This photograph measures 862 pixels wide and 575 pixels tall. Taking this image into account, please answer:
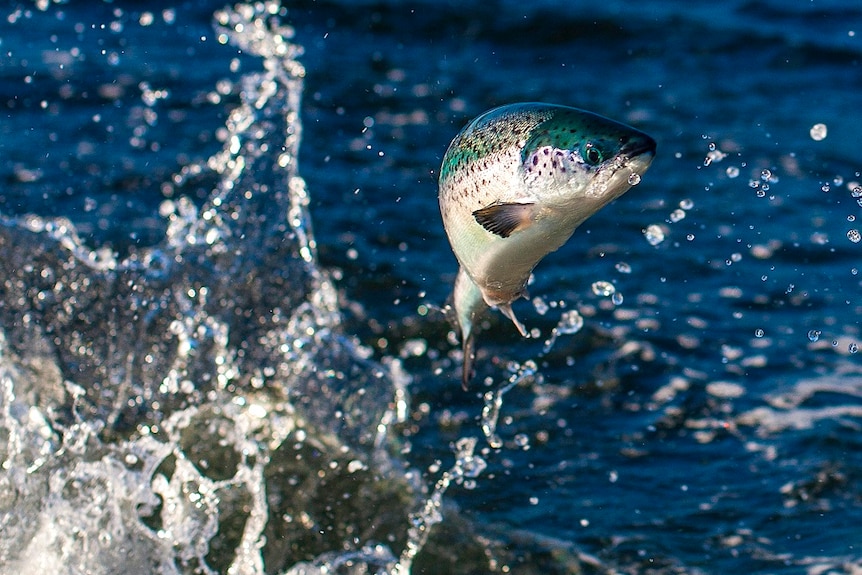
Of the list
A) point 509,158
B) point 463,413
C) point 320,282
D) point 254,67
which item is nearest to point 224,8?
point 254,67

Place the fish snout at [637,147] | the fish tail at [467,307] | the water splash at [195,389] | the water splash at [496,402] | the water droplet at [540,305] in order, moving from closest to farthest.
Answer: the fish snout at [637,147] < the fish tail at [467,307] < the water splash at [195,389] < the water splash at [496,402] < the water droplet at [540,305]

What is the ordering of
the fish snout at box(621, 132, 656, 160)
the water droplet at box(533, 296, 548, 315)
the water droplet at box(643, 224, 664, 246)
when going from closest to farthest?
the fish snout at box(621, 132, 656, 160) → the water droplet at box(643, 224, 664, 246) → the water droplet at box(533, 296, 548, 315)

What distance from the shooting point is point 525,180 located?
2.16 metres

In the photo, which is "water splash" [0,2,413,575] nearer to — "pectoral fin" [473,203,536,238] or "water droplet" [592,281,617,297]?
"water droplet" [592,281,617,297]

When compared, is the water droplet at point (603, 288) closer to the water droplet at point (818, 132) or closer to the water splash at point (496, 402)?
the water splash at point (496, 402)

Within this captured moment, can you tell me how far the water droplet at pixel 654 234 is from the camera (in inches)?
231

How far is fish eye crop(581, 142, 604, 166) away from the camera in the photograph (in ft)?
6.86

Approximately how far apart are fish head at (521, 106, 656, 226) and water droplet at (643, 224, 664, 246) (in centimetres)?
378

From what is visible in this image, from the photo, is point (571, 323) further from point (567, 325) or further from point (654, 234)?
point (654, 234)

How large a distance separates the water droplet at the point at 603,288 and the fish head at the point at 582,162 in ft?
12.6

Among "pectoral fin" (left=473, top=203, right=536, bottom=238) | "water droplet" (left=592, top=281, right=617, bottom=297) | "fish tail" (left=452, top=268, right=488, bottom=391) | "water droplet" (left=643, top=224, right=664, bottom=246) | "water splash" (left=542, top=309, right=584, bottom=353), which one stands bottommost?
"water splash" (left=542, top=309, right=584, bottom=353)

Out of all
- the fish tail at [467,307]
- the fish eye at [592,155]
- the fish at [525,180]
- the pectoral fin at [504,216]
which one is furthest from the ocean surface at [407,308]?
the fish eye at [592,155]

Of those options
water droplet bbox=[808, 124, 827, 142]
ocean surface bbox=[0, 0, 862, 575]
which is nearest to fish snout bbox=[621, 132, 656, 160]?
ocean surface bbox=[0, 0, 862, 575]

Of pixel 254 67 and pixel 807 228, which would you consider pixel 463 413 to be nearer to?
pixel 807 228
